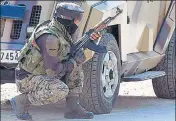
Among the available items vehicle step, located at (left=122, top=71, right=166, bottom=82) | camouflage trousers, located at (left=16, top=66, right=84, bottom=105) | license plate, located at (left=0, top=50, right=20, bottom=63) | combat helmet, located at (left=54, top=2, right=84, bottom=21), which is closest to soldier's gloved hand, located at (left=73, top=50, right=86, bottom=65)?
camouflage trousers, located at (left=16, top=66, right=84, bottom=105)

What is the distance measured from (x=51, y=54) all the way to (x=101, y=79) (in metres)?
1.12

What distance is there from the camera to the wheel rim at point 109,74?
7105 mm

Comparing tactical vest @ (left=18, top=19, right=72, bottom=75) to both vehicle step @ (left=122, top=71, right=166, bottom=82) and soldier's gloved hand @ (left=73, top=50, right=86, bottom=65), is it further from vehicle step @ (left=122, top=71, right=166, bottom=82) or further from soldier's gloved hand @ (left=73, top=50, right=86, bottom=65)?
vehicle step @ (left=122, top=71, right=166, bottom=82)

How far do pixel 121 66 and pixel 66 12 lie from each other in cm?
158

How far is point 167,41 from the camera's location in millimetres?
8773

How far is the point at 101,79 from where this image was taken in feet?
23.0

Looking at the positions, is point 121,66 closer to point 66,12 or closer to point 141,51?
point 141,51

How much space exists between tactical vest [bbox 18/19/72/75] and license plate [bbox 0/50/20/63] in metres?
0.71

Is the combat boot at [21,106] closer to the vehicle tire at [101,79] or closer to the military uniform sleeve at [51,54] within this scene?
the military uniform sleeve at [51,54]

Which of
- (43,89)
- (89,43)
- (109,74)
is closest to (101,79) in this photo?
(109,74)

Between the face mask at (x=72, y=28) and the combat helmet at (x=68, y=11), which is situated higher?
the combat helmet at (x=68, y=11)

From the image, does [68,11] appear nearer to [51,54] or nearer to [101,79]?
[51,54]

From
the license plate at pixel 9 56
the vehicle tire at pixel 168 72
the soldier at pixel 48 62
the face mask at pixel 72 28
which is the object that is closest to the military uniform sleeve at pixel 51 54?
the soldier at pixel 48 62

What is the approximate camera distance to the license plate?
700cm
